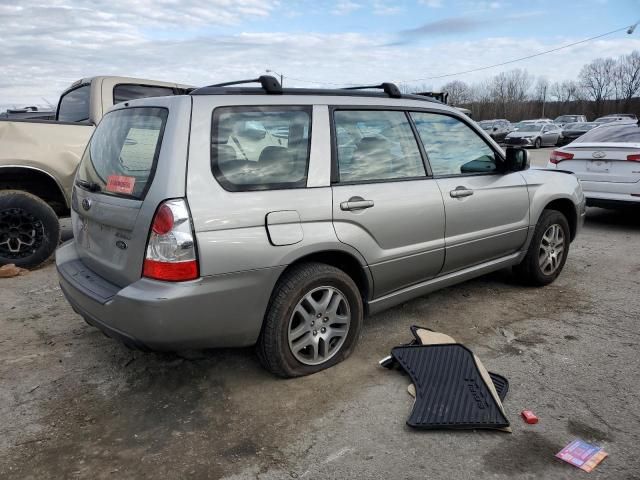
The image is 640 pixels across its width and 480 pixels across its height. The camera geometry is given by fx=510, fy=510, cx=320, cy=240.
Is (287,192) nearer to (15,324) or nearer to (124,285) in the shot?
(124,285)

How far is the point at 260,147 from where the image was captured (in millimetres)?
2912

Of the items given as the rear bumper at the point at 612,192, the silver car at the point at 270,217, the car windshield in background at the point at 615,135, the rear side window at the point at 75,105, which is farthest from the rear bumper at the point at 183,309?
the car windshield in background at the point at 615,135

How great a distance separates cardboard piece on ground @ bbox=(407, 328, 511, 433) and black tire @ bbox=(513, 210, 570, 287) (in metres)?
1.51

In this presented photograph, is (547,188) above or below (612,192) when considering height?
above

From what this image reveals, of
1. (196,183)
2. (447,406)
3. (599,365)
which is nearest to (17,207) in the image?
(196,183)

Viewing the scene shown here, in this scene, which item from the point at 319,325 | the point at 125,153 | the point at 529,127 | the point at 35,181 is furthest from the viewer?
the point at 529,127

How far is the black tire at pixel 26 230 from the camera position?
5184 millimetres

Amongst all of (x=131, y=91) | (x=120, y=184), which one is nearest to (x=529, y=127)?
(x=131, y=91)

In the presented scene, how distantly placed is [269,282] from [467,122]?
226 cm

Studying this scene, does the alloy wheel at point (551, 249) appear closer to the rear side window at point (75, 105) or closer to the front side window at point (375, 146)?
the front side window at point (375, 146)

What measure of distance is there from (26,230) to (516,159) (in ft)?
15.9

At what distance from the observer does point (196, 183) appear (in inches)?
103

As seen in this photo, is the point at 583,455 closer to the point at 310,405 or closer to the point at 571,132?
the point at 310,405

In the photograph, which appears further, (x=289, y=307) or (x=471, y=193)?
(x=471, y=193)
